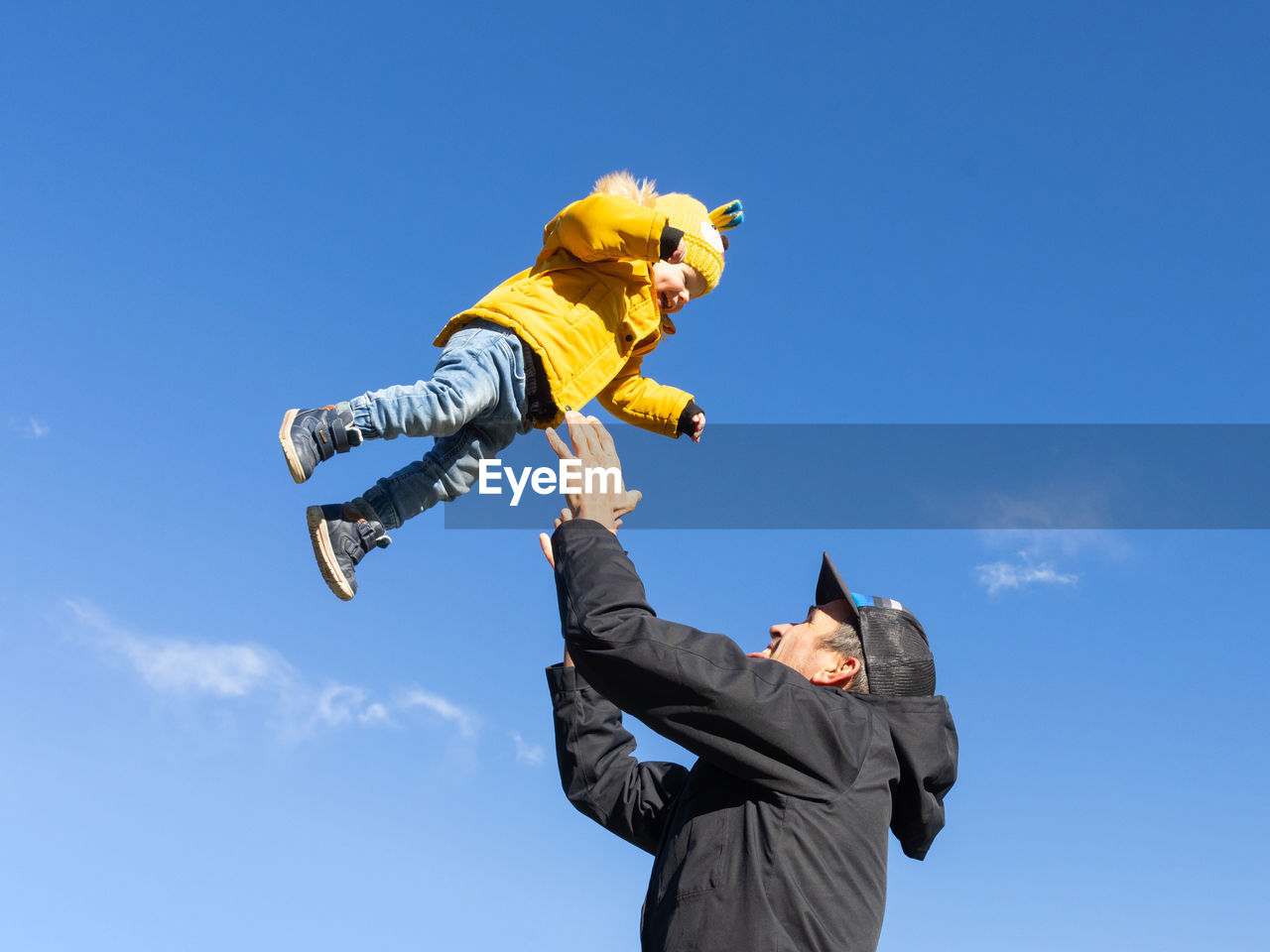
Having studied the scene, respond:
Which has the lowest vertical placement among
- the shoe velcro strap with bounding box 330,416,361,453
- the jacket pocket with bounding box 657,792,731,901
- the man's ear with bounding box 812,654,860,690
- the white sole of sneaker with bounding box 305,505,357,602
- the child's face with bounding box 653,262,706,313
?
Answer: the jacket pocket with bounding box 657,792,731,901

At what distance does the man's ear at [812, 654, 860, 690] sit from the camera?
366cm

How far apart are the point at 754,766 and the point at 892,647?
28.5 inches

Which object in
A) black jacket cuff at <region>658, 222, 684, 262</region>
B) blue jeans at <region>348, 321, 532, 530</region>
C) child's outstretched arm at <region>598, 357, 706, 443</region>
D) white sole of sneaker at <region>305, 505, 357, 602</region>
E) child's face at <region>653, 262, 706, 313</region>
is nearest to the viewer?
blue jeans at <region>348, 321, 532, 530</region>

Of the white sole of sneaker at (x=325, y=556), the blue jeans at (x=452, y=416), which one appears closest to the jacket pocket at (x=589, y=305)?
the blue jeans at (x=452, y=416)

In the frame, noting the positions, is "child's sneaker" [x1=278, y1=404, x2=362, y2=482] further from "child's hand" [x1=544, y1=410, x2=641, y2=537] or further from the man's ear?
the man's ear

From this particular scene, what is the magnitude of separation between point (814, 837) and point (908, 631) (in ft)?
2.76

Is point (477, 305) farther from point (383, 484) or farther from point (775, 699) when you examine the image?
point (775, 699)

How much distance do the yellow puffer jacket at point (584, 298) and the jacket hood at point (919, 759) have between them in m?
2.52

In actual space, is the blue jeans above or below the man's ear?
above

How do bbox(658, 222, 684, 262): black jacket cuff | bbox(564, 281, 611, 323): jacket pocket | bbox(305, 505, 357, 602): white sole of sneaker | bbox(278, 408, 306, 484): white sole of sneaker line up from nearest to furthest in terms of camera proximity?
bbox(278, 408, 306, 484): white sole of sneaker, bbox(305, 505, 357, 602): white sole of sneaker, bbox(658, 222, 684, 262): black jacket cuff, bbox(564, 281, 611, 323): jacket pocket

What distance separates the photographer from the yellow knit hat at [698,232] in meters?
6.20

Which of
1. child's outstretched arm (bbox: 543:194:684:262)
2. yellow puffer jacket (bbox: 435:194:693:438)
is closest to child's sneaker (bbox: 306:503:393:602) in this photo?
yellow puffer jacket (bbox: 435:194:693:438)

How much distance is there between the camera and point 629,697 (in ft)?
10.5

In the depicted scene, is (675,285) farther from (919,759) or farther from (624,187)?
(919,759)
